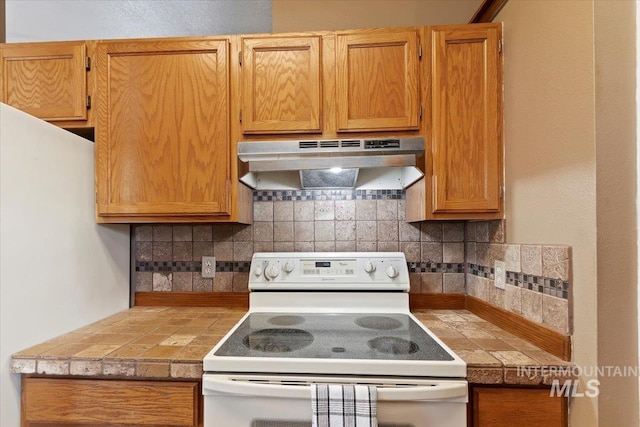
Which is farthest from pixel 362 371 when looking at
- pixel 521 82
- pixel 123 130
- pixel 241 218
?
pixel 123 130

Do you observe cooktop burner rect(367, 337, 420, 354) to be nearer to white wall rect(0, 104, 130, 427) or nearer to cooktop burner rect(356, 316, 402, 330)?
cooktop burner rect(356, 316, 402, 330)

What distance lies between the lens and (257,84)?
1.38 m

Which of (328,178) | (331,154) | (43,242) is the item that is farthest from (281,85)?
(43,242)

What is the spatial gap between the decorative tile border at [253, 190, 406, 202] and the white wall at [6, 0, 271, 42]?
3.17 ft

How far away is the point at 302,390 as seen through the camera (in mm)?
938

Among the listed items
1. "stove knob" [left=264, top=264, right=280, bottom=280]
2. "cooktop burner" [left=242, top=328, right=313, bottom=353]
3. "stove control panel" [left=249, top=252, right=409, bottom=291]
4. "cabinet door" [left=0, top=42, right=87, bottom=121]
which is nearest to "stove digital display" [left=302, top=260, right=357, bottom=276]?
"stove control panel" [left=249, top=252, right=409, bottom=291]

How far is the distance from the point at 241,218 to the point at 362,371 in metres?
0.87

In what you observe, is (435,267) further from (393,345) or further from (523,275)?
(393,345)

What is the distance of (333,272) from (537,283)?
0.84m

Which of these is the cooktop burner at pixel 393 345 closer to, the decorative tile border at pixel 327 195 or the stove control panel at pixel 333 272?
the stove control panel at pixel 333 272

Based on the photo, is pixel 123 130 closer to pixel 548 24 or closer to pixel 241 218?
pixel 241 218

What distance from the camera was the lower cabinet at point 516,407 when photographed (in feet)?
3.13

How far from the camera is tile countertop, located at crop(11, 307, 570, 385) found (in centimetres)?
95

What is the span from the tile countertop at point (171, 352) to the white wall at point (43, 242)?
8cm
